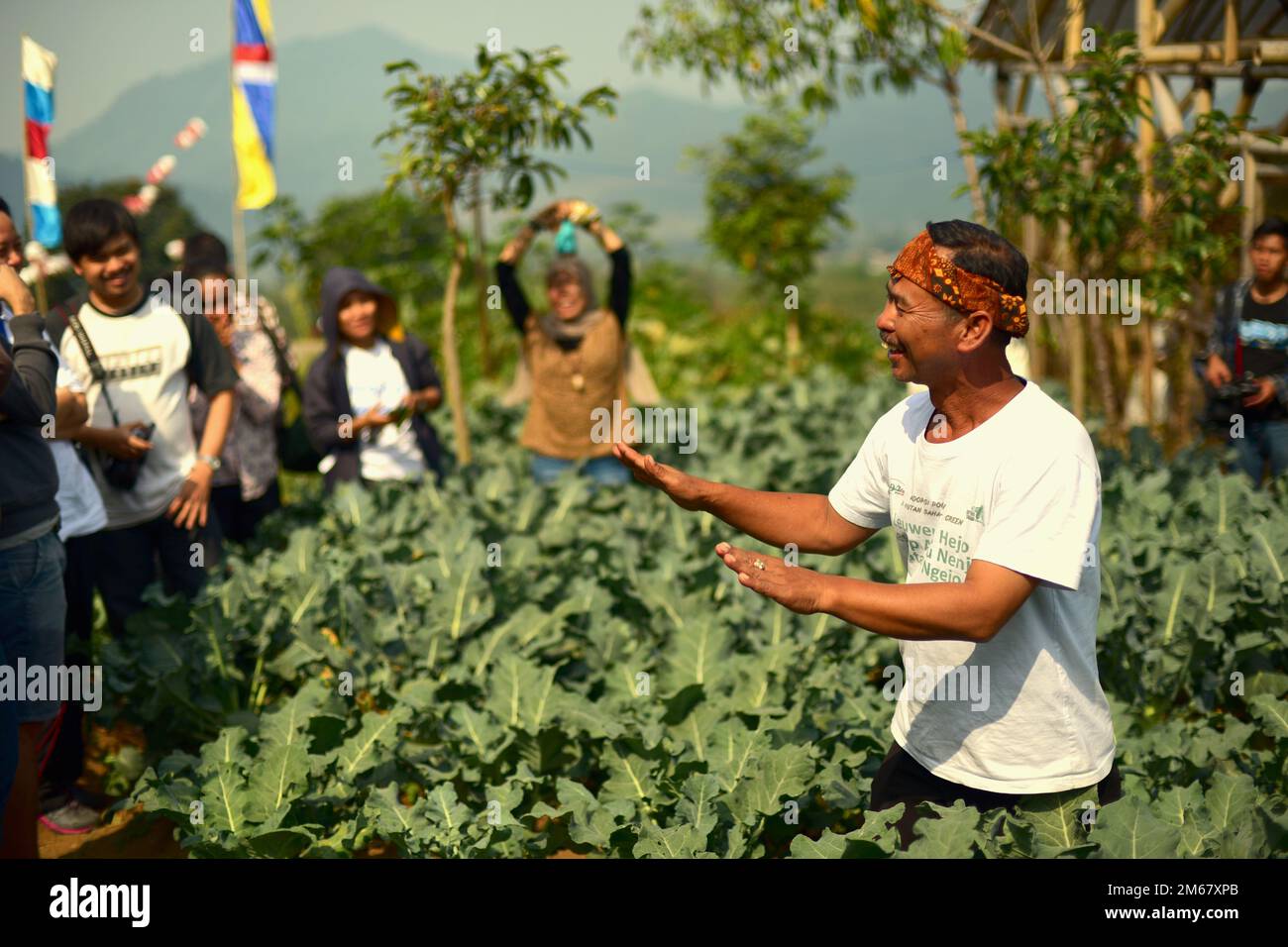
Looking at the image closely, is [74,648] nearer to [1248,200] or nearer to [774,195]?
[1248,200]

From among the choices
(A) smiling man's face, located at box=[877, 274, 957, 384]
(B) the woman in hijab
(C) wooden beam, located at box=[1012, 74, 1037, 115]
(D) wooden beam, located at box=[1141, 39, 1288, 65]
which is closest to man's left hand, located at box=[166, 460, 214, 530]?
(B) the woman in hijab

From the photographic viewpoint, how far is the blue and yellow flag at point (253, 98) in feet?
27.0

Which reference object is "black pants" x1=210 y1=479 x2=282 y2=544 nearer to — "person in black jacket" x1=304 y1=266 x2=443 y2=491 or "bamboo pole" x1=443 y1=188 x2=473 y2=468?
"person in black jacket" x1=304 y1=266 x2=443 y2=491

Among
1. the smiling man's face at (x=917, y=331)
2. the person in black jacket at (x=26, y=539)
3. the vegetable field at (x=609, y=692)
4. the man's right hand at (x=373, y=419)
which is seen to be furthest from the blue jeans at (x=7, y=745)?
the man's right hand at (x=373, y=419)

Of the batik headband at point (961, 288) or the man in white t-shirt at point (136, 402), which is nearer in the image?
the batik headband at point (961, 288)

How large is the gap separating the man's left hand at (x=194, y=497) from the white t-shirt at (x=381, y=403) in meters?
1.40

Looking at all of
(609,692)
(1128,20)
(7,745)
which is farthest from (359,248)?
(7,745)

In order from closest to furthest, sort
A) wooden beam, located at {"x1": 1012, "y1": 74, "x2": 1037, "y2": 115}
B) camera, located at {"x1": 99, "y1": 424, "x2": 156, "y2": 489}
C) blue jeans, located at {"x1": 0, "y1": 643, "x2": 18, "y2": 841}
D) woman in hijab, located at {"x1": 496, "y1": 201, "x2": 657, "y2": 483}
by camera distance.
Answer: blue jeans, located at {"x1": 0, "y1": 643, "x2": 18, "y2": 841} < camera, located at {"x1": 99, "y1": 424, "x2": 156, "y2": 489} < woman in hijab, located at {"x1": 496, "y1": 201, "x2": 657, "y2": 483} < wooden beam, located at {"x1": 1012, "y1": 74, "x2": 1037, "y2": 115}

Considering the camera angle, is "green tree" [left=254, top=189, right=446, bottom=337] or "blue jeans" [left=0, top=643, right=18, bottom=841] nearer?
"blue jeans" [left=0, top=643, right=18, bottom=841]

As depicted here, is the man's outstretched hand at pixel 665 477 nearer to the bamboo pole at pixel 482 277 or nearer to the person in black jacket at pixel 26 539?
the person in black jacket at pixel 26 539

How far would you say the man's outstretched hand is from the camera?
8.89 ft

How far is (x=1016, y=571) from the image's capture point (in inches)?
87.2
